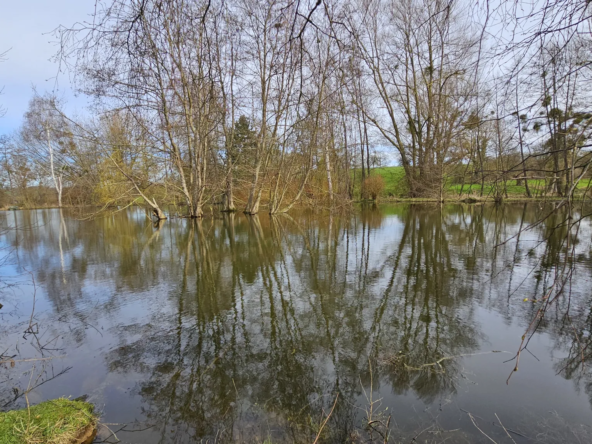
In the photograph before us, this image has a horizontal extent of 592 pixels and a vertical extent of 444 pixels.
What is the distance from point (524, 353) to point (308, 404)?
2425mm

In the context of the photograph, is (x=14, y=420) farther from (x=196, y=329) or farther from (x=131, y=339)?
(x=196, y=329)

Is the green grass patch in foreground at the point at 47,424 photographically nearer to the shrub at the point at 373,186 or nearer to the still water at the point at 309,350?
the still water at the point at 309,350

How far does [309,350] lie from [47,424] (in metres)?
2.26

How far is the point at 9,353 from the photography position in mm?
3777

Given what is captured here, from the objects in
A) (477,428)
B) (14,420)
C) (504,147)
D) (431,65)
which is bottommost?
(477,428)

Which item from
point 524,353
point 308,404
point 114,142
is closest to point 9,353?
point 308,404

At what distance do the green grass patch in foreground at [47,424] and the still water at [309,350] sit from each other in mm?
211

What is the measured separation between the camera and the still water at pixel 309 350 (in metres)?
2.56

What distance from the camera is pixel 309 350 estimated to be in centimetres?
362

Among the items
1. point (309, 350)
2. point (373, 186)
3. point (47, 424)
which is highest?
point (373, 186)

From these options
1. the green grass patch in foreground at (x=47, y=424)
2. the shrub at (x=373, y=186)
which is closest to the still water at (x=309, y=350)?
the green grass patch in foreground at (x=47, y=424)

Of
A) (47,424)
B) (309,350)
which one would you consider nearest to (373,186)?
(309,350)

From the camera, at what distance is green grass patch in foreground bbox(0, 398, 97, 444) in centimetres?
216

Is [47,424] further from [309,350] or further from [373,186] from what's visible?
[373,186]
